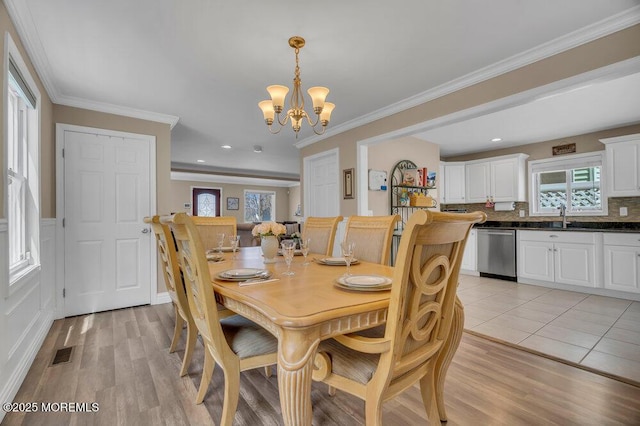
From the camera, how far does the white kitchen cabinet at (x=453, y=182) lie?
5922mm

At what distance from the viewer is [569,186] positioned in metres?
4.93

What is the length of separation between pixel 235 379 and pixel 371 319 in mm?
700

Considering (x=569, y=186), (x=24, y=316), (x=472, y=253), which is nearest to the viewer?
(x=24, y=316)

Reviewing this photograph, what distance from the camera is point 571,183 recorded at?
491 centimetres

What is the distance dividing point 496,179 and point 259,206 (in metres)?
7.65

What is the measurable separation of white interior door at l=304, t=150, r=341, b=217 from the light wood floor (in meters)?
2.67

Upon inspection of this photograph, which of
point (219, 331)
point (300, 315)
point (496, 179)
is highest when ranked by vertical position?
point (496, 179)

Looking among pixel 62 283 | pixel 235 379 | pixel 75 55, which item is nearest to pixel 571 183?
pixel 235 379

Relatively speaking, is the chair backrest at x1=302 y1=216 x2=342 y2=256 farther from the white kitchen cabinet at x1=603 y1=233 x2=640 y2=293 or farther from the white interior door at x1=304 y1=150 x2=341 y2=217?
the white kitchen cabinet at x1=603 y1=233 x2=640 y2=293

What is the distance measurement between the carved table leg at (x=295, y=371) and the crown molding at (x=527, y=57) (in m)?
2.64

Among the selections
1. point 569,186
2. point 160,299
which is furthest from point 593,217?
point 160,299

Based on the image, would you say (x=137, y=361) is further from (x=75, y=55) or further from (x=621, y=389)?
(x=621, y=389)

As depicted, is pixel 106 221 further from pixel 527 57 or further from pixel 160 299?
pixel 527 57

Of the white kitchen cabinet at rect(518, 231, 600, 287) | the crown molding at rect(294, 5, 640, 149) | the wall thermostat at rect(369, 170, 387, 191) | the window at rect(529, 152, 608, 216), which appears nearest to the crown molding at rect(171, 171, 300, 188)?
the wall thermostat at rect(369, 170, 387, 191)
